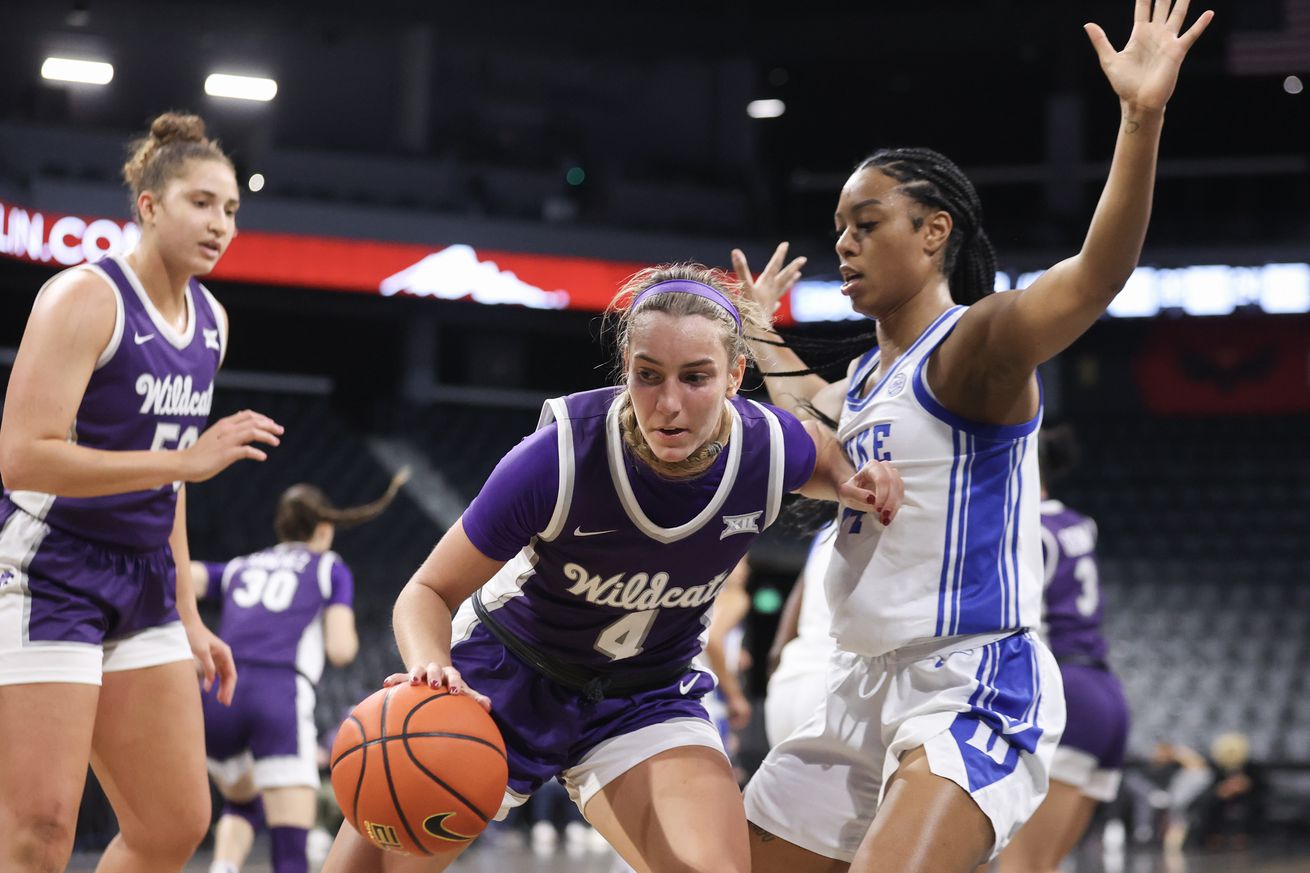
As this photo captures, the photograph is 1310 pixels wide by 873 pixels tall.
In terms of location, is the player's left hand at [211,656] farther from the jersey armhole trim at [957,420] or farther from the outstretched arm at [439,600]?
the jersey armhole trim at [957,420]

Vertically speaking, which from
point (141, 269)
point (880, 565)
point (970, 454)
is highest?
point (141, 269)

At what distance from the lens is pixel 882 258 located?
10.5ft

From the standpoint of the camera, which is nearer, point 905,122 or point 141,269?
point 141,269

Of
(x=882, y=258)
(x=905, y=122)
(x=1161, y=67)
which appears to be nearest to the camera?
(x=1161, y=67)

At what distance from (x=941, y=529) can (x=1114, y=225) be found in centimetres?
73

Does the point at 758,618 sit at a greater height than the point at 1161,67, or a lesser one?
lesser

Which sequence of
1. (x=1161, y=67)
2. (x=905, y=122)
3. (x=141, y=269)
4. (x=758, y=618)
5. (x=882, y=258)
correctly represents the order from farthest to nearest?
(x=905, y=122)
(x=758, y=618)
(x=141, y=269)
(x=882, y=258)
(x=1161, y=67)

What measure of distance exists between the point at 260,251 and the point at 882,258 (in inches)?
488

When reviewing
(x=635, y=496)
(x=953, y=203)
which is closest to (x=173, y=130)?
(x=635, y=496)

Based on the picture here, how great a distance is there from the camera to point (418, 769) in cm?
272

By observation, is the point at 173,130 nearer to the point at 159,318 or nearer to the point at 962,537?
the point at 159,318

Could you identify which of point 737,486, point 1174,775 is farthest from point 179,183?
point 1174,775

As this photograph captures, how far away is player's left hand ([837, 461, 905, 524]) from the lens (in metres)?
2.93

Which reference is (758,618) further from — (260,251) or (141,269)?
(141,269)
